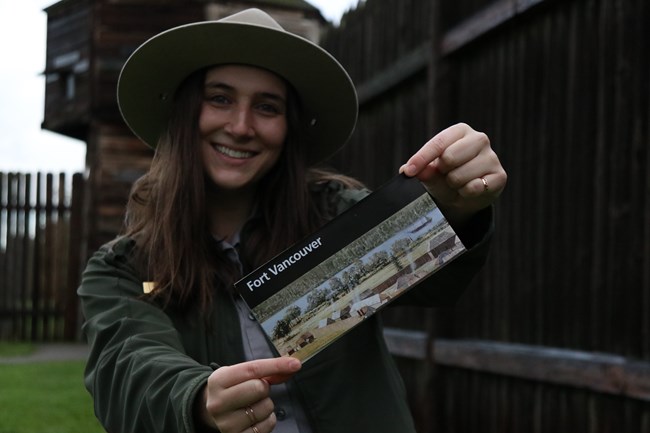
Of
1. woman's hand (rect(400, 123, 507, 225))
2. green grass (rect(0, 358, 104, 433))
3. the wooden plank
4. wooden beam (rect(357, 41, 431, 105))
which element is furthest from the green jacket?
the wooden plank

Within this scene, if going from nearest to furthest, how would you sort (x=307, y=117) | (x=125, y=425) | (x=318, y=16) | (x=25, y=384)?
(x=125, y=425)
(x=307, y=117)
(x=25, y=384)
(x=318, y=16)

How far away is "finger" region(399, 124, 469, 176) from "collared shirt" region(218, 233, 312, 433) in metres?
0.49

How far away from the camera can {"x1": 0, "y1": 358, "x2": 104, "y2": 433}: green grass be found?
6.02m

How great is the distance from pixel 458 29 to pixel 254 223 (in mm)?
2900

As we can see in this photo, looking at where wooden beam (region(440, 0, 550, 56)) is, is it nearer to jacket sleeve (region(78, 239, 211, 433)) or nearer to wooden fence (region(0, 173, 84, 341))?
jacket sleeve (region(78, 239, 211, 433))

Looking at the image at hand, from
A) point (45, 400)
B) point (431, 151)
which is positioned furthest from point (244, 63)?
point (45, 400)

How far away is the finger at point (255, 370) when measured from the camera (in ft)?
4.80

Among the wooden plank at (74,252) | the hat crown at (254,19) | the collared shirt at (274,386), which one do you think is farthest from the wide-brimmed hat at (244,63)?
the wooden plank at (74,252)

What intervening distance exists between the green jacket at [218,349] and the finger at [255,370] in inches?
12.7

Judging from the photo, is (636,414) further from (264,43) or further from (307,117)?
(264,43)

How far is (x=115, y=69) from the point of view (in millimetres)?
12039

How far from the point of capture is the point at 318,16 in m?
12.3

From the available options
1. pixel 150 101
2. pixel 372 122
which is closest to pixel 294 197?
pixel 150 101

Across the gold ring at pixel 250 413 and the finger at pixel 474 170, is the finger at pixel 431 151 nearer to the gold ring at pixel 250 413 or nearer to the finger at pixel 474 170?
the finger at pixel 474 170
